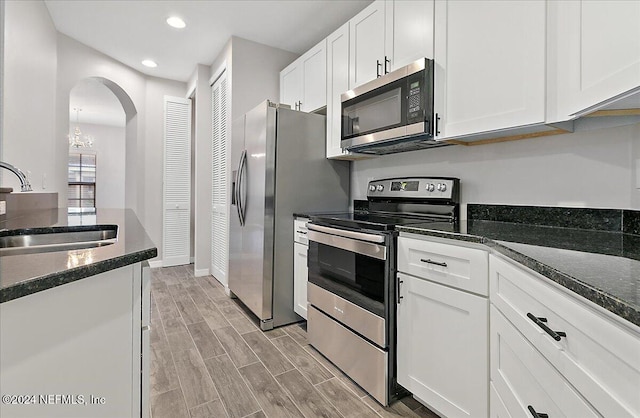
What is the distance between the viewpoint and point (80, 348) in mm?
750

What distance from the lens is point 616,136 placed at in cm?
136

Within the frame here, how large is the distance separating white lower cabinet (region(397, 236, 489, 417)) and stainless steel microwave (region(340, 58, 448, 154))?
727mm

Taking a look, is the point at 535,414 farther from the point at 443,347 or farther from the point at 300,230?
the point at 300,230

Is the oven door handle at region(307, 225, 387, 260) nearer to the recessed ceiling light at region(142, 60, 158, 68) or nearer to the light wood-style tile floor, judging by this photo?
the light wood-style tile floor

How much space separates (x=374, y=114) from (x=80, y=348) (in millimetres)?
1929

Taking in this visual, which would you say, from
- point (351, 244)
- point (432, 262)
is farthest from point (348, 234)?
point (432, 262)

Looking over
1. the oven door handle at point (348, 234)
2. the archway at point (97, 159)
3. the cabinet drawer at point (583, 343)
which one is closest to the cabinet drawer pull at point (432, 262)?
the oven door handle at point (348, 234)

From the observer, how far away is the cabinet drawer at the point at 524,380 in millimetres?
724

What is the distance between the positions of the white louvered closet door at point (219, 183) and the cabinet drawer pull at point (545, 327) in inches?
120

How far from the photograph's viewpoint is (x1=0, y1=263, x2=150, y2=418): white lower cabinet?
0.63m

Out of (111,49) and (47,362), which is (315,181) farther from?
(111,49)

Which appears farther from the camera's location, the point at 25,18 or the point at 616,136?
the point at 25,18

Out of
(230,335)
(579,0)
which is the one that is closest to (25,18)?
(230,335)

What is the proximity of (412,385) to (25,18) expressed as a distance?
3.66 m
